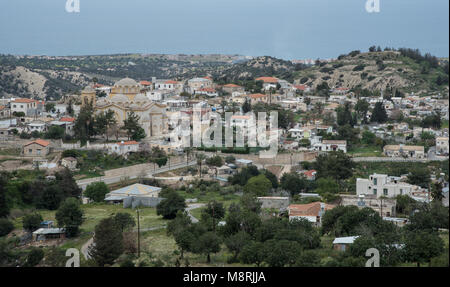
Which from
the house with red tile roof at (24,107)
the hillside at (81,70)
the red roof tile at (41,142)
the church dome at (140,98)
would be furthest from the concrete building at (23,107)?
the hillside at (81,70)

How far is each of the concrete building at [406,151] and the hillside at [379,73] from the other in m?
16.8

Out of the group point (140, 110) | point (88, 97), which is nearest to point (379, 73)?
point (140, 110)

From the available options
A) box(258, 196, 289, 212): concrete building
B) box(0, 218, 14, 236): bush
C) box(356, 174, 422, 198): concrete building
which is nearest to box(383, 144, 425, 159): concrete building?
box(356, 174, 422, 198): concrete building

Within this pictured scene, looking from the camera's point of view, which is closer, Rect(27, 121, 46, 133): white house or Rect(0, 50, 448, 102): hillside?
Rect(27, 121, 46, 133): white house

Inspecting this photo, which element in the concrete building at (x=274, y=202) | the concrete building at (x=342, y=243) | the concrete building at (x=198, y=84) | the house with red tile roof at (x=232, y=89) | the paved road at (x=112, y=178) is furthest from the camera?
the concrete building at (x=198, y=84)

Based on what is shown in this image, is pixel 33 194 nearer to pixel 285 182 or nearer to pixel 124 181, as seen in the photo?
pixel 124 181

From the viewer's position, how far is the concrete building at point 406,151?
2481 centimetres

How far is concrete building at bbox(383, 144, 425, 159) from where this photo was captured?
24812mm

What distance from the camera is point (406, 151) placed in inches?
987

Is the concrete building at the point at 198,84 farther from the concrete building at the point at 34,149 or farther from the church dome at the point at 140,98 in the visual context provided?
the concrete building at the point at 34,149

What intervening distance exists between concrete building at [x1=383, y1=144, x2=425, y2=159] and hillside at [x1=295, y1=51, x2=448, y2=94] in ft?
55.1

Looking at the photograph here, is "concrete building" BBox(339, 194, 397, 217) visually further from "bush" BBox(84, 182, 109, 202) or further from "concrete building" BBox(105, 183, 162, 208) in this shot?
"bush" BBox(84, 182, 109, 202)

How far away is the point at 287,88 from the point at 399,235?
100ft
